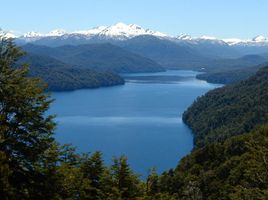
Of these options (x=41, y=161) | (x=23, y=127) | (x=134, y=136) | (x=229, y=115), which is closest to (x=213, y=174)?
(x=41, y=161)

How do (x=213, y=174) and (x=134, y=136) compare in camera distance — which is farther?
(x=134, y=136)

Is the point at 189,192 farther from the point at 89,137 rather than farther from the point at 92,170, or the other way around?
the point at 89,137

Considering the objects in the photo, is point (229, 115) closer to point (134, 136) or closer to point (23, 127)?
point (134, 136)

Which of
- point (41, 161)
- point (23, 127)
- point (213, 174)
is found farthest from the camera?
point (213, 174)

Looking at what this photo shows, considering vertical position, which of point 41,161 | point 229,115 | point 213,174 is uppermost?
point 41,161

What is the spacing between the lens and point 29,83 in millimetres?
24484

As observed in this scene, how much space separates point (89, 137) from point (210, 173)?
75.7 m

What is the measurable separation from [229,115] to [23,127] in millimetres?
149703

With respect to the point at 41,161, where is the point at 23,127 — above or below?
above

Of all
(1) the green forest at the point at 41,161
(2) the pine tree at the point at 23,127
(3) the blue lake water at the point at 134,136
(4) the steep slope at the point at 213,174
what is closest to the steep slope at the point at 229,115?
(3) the blue lake water at the point at 134,136

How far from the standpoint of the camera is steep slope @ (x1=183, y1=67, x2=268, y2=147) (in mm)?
144375

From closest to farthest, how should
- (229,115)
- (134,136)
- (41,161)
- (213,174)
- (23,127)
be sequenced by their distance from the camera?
1. (41,161)
2. (23,127)
3. (213,174)
4. (134,136)
5. (229,115)

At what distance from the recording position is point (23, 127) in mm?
23812

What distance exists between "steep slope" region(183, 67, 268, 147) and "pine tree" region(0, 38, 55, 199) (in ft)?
379
